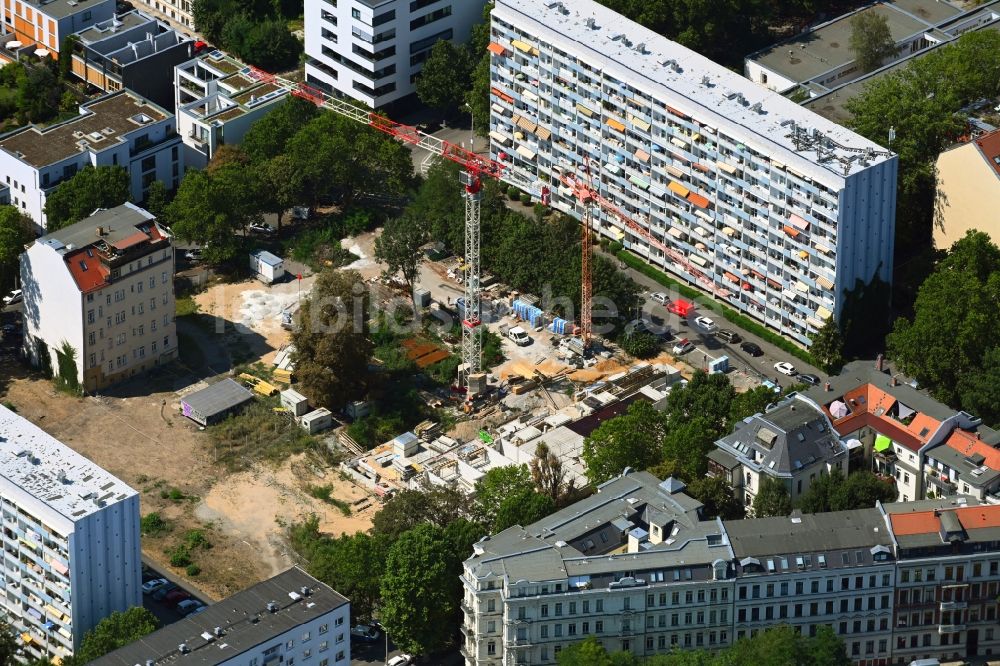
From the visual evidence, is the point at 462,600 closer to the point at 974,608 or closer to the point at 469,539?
the point at 469,539

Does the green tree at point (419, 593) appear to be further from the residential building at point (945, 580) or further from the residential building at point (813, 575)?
the residential building at point (945, 580)

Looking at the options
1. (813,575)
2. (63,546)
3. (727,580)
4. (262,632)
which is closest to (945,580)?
(813,575)

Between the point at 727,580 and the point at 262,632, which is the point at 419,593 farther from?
the point at 727,580

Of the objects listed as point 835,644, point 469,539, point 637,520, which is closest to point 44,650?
point 469,539

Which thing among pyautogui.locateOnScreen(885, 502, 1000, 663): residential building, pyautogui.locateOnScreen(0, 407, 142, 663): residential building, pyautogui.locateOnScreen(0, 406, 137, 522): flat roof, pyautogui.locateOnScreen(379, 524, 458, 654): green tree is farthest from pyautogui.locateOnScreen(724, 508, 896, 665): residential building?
pyautogui.locateOnScreen(0, 406, 137, 522): flat roof

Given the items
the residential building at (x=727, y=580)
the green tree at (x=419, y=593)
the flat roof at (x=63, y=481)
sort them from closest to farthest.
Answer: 1. the residential building at (x=727, y=580)
2. the flat roof at (x=63, y=481)
3. the green tree at (x=419, y=593)

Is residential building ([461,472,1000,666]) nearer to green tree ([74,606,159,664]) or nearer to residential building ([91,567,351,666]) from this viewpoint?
residential building ([91,567,351,666])

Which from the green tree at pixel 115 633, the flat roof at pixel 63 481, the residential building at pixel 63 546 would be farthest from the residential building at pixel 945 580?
the flat roof at pixel 63 481
